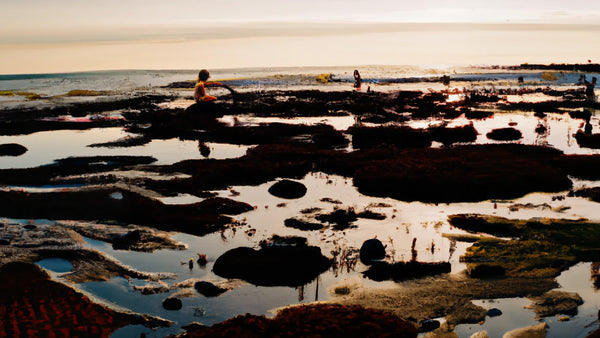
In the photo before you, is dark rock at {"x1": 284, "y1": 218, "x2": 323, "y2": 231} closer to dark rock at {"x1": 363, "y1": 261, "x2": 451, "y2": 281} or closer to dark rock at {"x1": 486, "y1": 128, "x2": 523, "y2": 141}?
dark rock at {"x1": 363, "y1": 261, "x2": 451, "y2": 281}

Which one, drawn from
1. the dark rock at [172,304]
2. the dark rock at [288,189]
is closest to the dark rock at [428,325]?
the dark rock at [172,304]

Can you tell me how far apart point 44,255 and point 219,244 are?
5.25 meters

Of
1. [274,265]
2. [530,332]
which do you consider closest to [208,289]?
[274,265]

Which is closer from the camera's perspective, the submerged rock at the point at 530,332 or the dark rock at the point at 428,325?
the submerged rock at the point at 530,332

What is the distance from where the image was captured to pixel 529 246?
16.3m

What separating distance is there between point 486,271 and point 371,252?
3168 millimetres

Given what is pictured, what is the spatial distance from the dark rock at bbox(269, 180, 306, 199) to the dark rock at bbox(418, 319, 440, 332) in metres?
11.7

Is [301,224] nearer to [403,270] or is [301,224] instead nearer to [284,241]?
[284,241]

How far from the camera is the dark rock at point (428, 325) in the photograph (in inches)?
458

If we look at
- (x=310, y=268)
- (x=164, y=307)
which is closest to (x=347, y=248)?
(x=310, y=268)

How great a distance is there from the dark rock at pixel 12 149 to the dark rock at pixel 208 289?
26.3 metres

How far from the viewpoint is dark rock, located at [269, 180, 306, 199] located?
2316cm

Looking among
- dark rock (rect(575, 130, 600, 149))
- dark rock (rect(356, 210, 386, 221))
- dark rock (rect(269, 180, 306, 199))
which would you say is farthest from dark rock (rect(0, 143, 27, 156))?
dark rock (rect(575, 130, 600, 149))

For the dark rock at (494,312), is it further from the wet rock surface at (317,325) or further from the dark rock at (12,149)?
the dark rock at (12,149)
